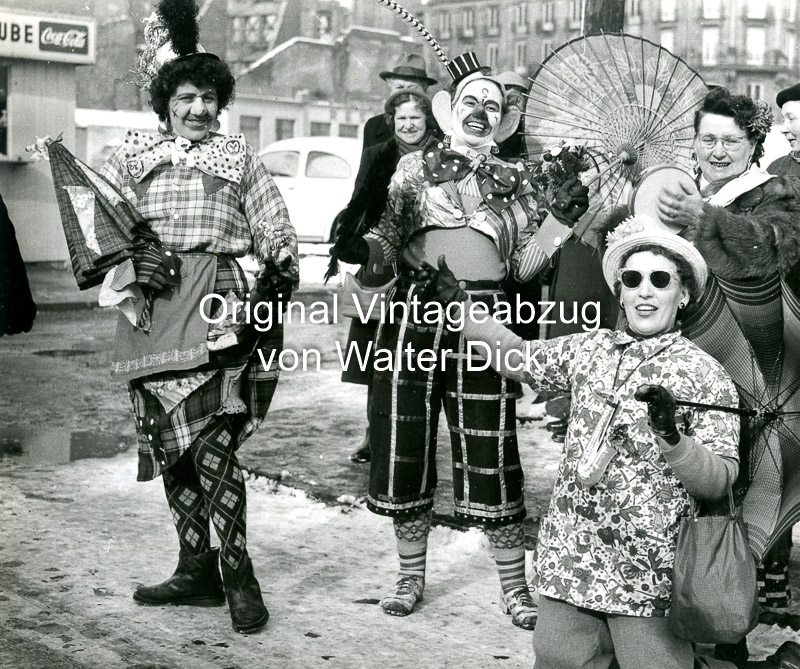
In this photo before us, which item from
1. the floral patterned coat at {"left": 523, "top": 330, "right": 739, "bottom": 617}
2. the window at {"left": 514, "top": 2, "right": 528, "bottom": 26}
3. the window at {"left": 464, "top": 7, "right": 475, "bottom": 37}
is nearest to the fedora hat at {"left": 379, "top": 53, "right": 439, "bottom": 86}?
the floral patterned coat at {"left": 523, "top": 330, "right": 739, "bottom": 617}

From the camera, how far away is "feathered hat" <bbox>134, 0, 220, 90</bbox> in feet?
12.9

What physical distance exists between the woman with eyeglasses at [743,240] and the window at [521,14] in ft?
55.8

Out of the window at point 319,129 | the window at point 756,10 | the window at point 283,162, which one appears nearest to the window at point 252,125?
the window at point 319,129

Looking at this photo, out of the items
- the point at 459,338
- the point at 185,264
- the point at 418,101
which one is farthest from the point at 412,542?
the point at 418,101

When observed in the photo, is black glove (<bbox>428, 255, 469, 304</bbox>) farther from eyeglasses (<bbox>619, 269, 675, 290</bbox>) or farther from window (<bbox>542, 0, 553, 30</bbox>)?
window (<bbox>542, 0, 553, 30</bbox>)

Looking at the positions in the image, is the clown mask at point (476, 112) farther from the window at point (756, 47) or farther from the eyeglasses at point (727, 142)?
the window at point (756, 47)

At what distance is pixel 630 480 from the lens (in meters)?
2.94

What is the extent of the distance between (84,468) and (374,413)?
2407 mm

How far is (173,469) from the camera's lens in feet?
13.2

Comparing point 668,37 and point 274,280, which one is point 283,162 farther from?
point 274,280

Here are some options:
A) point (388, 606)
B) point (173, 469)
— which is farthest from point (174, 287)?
point (388, 606)

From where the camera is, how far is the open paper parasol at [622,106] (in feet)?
12.7

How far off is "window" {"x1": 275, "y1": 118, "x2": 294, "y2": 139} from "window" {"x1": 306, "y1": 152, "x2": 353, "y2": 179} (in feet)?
30.2

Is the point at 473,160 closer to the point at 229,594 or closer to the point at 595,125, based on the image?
the point at 595,125
